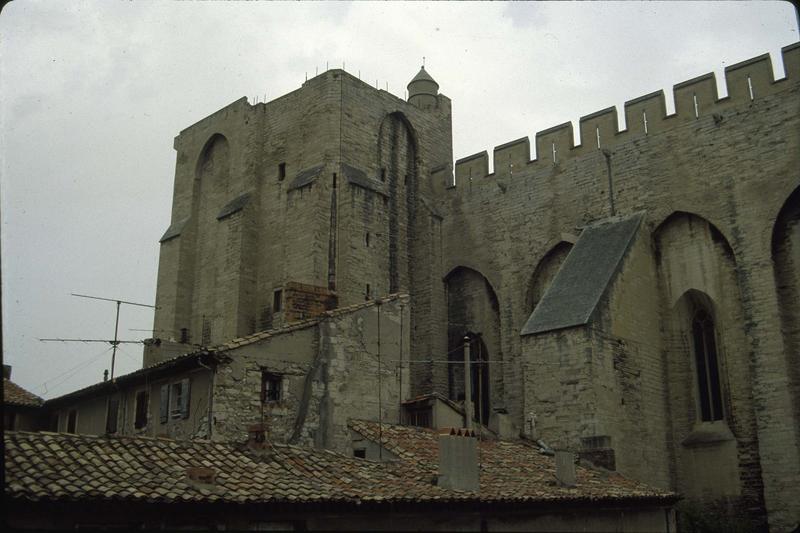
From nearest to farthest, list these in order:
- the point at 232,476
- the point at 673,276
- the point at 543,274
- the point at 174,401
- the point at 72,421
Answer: the point at 232,476 → the point at 174,401 → the point at 673,276 → the point at 72,421 → the point at 543,274

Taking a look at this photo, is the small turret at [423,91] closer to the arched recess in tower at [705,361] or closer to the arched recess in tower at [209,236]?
the arched recess in tower at [209,236]

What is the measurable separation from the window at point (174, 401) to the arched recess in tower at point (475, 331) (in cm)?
874

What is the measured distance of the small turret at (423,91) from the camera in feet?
91.9

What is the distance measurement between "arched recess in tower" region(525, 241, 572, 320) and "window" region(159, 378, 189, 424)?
1004cm

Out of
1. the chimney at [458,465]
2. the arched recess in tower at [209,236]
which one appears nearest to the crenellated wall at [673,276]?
the chimney at [458,465]

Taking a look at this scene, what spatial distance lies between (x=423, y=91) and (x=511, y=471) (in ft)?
56.1

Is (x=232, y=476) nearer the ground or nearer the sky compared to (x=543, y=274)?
nearer the ground

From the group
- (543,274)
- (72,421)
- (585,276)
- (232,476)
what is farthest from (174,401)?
(543,274)

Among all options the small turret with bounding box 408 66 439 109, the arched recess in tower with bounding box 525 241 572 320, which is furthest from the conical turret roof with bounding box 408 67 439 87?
the arched recess in tower with bounding box 525 241 572 320

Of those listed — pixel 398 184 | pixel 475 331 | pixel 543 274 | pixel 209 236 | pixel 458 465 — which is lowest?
pixel 458 465

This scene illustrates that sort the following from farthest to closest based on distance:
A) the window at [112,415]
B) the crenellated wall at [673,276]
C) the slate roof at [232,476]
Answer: the window at [112,415], the crenellated wall at [673,276], the slate roof at [232,476]

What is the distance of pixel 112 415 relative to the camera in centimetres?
1823

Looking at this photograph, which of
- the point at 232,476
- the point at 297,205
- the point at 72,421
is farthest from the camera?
the point at 297,205

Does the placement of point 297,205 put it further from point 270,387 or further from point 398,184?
point 270,387
